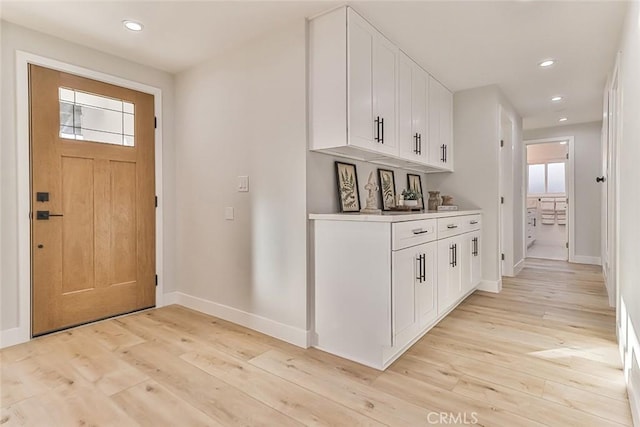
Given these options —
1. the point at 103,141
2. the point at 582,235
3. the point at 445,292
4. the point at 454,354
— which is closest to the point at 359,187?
the point at 445,292

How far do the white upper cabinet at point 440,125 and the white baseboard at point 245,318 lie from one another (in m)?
2.37

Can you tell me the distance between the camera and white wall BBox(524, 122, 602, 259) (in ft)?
19.4

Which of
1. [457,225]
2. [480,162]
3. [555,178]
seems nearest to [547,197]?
[555,178]

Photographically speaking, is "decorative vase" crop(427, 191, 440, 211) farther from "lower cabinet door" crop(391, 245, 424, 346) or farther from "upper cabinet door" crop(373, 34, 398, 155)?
"lower cabinet door" crop(391, 245, 424, 346)

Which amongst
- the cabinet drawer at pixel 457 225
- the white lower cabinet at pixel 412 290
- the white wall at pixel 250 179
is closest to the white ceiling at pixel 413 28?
the white wall at pixel 250 179

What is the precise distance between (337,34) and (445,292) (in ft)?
7.33

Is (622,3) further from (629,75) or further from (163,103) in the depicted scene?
(163,103)

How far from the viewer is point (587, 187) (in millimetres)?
6012

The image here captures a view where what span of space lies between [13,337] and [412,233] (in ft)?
10.1

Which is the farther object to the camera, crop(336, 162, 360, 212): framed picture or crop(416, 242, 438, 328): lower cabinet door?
crop(336, 162, 360, 212): framed picture

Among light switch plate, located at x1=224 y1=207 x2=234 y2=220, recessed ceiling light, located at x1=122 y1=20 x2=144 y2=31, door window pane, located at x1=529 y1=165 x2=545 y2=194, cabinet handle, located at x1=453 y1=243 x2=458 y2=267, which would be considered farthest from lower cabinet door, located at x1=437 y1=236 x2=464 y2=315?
door window pane, located at x1=529 y1=165 x2=545 y2=194

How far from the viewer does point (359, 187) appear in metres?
3.07

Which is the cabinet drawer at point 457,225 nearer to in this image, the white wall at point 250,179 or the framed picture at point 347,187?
the framed picture at point 347,187

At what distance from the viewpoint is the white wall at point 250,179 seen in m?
2.56
